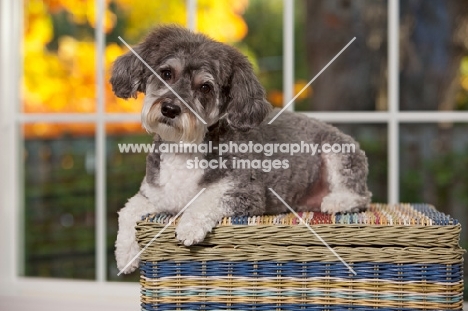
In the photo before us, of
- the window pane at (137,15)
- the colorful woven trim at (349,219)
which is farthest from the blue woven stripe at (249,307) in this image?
the window pane at (137,15)

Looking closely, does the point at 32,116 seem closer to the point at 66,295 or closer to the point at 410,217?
the point at 66,295

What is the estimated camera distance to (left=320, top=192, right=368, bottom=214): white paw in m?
2.26

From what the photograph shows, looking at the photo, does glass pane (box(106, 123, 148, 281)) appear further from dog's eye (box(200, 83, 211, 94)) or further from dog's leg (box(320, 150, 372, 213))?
dog's eye (box(200, 83, 211, 94))

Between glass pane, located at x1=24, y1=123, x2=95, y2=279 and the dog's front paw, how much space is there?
7.16 ft

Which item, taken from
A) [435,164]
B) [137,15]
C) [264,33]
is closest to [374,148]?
[435,164]

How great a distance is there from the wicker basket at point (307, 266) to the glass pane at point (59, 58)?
2.21m

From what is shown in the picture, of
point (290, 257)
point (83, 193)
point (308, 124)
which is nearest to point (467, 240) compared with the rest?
point (308, 124)

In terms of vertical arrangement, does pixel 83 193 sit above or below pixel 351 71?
below

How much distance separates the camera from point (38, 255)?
3.99m

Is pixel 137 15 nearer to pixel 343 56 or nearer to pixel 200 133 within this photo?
pixel 343 56

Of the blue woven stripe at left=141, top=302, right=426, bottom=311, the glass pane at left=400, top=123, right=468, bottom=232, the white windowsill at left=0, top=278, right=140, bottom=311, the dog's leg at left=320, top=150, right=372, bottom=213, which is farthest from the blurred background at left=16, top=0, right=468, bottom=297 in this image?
the blue woven stripe at left=141, top=302, right=426, bottom=311

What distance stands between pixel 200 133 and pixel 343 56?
1968 mm

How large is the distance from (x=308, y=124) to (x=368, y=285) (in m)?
0.65

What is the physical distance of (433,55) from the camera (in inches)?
148
